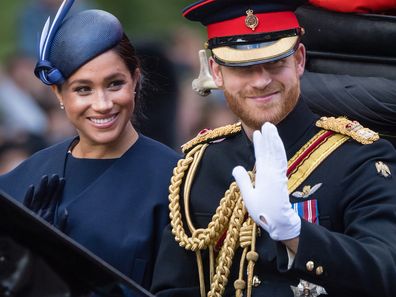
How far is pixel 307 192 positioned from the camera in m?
5.22

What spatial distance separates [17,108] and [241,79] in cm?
586

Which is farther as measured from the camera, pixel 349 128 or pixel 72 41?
pixel 72 41

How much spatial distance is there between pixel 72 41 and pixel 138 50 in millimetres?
3885

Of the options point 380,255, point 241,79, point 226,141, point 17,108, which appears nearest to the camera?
point 380,255

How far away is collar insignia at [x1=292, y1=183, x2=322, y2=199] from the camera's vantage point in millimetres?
5215

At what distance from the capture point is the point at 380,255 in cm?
490

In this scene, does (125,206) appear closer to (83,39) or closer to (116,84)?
(116,84)

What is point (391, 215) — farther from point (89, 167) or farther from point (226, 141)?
point (89, 167)

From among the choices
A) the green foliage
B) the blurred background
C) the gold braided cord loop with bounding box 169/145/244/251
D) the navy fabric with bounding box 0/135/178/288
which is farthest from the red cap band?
the green foliage

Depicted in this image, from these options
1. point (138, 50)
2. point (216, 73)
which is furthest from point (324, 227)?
point (138, 50)

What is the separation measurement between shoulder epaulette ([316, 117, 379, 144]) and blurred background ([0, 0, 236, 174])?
3747 mm

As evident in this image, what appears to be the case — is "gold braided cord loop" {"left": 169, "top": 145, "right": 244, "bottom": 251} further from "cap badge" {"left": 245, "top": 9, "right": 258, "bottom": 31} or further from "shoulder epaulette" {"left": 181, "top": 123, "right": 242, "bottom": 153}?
"cap badge" {"left": 245, "top": 9, "right": 258, "bottom": 31}

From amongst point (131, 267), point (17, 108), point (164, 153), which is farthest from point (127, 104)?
point (17, 108)

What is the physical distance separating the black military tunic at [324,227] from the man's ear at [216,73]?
0.22m
